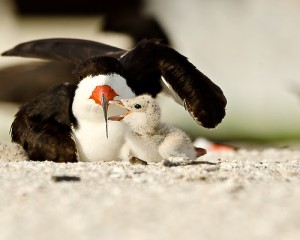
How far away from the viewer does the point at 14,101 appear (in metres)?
8.68

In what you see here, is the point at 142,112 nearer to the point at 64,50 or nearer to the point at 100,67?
the point at 100,67

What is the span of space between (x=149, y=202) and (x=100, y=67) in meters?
1.63

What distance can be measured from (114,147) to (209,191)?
1365 millimetres

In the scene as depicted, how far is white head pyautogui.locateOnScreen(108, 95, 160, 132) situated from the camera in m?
4.96

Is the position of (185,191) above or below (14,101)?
below

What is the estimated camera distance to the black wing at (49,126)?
17.1ft

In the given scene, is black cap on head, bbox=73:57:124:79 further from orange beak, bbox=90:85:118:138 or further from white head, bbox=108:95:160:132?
white head, bbox=108:95:160:132

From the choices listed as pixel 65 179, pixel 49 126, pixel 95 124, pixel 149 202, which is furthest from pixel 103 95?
pixel 149 202

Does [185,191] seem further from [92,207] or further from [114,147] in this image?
[114,147]

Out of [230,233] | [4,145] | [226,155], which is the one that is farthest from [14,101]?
[230,233]

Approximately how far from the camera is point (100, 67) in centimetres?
513

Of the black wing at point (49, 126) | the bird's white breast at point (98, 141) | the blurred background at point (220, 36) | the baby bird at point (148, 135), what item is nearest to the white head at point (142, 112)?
the baby bird at point (148, 135)

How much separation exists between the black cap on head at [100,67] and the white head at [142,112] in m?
0.24

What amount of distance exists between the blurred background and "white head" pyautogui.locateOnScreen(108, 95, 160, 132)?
4330 millimetres
